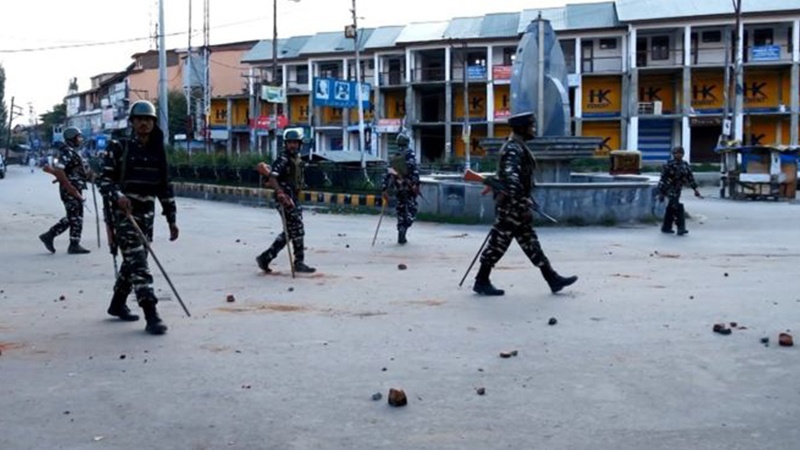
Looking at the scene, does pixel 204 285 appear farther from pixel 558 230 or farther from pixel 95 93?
pixel 95 93

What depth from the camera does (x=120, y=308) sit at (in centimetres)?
785

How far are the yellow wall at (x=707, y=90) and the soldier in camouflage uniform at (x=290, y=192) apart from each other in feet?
161

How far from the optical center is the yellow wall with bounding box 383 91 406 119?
6656 centimetres

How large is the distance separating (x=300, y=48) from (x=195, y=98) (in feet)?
35.1

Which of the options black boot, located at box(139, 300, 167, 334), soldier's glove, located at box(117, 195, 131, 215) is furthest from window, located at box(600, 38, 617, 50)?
black boot, located at box(139, 300, 167, 334)

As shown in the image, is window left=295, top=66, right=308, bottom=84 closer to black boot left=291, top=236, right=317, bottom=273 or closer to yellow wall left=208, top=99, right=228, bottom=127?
yellow wall left=208, top=99, right=228, bottom=127

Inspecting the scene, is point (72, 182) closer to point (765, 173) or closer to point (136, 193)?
point (136, 193)

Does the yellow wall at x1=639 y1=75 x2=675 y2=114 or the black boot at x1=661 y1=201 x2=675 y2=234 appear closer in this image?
the black boot at x1=661 y1=201 x2=675 y2=234

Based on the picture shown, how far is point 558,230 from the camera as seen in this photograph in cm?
1808

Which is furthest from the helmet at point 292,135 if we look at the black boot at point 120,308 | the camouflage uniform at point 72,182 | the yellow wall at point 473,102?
the yellow wall at point 473,102

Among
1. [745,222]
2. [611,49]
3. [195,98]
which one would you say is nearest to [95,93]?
[195,98]

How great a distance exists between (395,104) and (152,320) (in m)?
60.7

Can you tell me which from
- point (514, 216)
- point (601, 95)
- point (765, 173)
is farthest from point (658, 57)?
point (514, 216)

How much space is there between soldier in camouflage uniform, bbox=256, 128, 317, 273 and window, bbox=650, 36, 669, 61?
48553 millimetres
